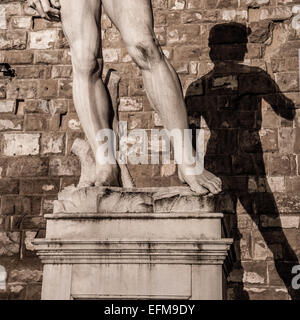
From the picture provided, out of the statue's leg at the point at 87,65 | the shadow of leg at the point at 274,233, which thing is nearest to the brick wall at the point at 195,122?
the shadow of leg at the point at 274,233

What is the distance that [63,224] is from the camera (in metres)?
2.66

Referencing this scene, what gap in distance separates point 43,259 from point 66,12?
1.27m

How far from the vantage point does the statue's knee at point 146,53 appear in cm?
284

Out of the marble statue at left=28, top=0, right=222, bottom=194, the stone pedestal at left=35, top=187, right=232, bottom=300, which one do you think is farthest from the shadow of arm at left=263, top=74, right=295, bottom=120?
the stone pedestal at left=35, top=187, right=232, bottom=300

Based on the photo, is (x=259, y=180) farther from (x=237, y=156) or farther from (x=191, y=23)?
(x=191, y=23)

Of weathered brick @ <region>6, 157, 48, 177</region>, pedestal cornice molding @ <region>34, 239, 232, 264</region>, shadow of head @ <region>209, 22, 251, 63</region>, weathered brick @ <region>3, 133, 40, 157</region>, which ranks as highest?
shadow of head @ <region>209, 22, 251, 63</region>

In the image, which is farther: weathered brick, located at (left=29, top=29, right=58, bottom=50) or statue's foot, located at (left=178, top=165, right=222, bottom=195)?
weathered brick, located at (left=29, top=29, right=58, bottom=50)

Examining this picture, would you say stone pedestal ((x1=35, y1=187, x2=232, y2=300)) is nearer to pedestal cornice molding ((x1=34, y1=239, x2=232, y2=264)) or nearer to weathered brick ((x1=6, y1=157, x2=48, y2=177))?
pedestal cornice molding ((x1=34, y1=239, x2=232, y2=264))

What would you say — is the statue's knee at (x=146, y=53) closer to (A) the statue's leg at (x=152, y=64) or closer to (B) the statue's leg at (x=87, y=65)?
(A) the statue's leg at (x=152, y=64)

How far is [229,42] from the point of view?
16.0 feet

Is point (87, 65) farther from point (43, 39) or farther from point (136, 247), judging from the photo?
point (43, 39)

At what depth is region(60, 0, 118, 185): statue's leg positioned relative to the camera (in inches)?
117

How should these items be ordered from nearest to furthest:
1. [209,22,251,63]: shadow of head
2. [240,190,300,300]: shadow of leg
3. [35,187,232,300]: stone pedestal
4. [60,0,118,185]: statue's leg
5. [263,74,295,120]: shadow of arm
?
[35,187,232,300]: stone pedestal → [60,0,118,185]: statue's leg → [240,190,300,300]: shadow of leg → [263,74,295,120]: shadow of arm → [209,22,251,63]: shadow of head

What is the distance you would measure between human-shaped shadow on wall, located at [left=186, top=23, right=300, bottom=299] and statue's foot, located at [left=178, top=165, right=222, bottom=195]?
1770mm
